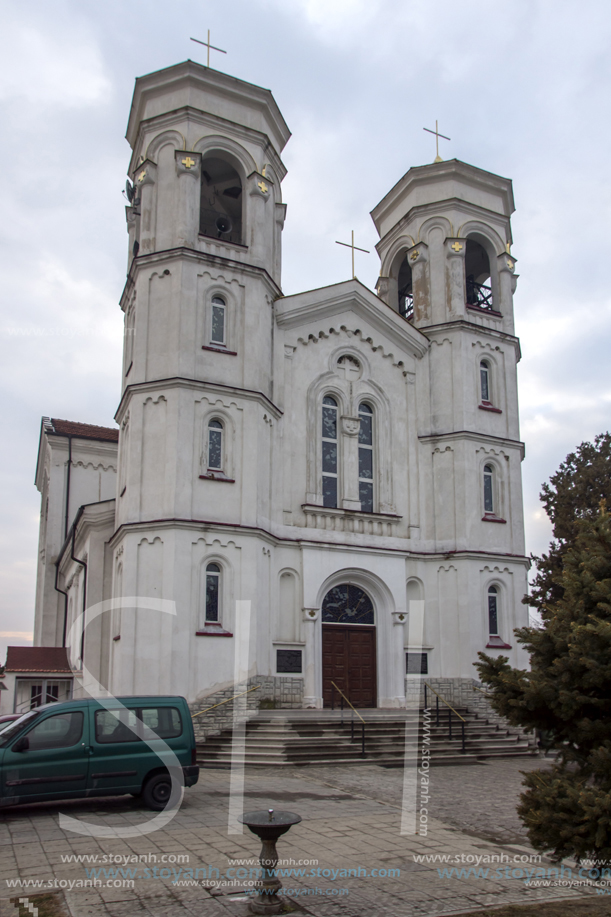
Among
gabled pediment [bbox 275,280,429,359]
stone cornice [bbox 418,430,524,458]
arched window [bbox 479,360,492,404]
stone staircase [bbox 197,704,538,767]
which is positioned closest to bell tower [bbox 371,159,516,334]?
gabled pediment [bbox 275,280,429,359]

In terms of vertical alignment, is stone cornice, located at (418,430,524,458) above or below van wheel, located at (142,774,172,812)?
above

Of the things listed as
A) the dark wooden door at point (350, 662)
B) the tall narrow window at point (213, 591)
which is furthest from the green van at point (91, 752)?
the dark wooden door at point (350, 662)

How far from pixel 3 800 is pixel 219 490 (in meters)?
10.5

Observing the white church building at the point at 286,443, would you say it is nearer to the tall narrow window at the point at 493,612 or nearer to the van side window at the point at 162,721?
the tall narrow window at the point at 493,612

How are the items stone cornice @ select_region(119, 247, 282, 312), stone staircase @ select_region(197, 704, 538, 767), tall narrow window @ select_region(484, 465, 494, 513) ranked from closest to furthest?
stone staircase @ select_region(197, 704, 538, 767), stone cornice @ select_region(119, 247, 282, 312), tall narrow window @ select_region(484, 465, 494, 513)

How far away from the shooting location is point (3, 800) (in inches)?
389

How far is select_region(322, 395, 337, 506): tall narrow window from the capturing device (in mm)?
22547

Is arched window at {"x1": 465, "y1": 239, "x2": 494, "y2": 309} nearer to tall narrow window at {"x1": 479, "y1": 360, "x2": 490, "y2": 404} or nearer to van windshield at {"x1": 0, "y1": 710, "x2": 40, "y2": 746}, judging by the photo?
tall narrow window at {"x1": 479, "y1": 360, "x2": 490, "y2": 404}

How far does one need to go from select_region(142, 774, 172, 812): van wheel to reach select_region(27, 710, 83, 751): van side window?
3.87 feet

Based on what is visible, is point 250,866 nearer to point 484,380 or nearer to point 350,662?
point 350,662

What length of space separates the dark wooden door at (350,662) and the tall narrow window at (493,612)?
3.50 metres

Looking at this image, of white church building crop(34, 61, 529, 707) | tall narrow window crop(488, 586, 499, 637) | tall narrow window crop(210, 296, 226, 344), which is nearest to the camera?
white church building crop(34, 61, 529, 707)

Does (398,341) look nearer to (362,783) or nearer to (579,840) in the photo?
(362,783)

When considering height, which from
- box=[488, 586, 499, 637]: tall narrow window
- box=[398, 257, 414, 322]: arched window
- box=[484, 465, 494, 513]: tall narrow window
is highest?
box=[398, 257, 414, 322]: arched window
